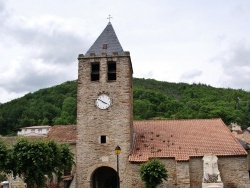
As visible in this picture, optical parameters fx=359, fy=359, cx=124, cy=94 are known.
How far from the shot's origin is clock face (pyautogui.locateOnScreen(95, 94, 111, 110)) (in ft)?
82.4

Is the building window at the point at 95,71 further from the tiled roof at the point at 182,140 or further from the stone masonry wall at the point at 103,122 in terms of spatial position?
the tiled roof at the point at 182,140

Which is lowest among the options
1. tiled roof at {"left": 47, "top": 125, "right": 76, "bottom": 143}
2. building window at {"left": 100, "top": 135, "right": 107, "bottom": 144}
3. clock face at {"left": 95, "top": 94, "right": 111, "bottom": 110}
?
building window at {"left": 100, "top": 135, "right": 107, "bottom": 144}

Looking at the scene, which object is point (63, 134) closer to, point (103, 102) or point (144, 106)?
point (103, 102)

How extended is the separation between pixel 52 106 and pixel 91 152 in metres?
59.9

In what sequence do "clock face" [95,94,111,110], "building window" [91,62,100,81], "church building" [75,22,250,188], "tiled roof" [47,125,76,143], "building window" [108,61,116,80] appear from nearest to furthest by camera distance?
1. "church building" [75,22,250,188]
2. "clock face" [95,94,111,110]
3. "building window" [108,61,116,80]
4. "building window" [91,62,100,81]
5. "tiled roof" [47,125,76,143]

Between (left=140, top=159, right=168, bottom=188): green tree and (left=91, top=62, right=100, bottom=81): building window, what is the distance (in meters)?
7.46

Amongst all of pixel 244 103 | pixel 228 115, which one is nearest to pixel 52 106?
pixel 228 115

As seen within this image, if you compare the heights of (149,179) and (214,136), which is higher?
(214,136)

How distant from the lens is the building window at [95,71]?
A: 2614cm

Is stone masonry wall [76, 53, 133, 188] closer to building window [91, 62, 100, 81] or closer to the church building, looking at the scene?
the church building

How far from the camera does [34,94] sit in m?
95.4

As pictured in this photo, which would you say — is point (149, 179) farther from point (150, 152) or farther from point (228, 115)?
point (228, 115)

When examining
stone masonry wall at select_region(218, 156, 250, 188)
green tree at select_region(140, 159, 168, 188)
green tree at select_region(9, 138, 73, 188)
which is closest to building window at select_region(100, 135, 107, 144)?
green tree at select_region(9, 138, 73, 188)

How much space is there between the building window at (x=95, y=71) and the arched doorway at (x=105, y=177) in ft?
21.5
